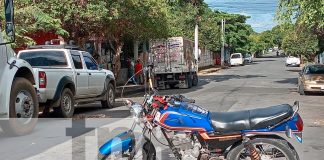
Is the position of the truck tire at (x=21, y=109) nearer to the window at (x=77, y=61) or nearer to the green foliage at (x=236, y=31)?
the window at (x=77, y=61)

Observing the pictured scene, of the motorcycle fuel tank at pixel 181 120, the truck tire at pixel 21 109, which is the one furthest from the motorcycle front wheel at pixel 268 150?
the truck tire at pixel 21 109

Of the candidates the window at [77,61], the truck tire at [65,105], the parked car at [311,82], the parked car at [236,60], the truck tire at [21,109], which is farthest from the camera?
the parked car at [236,60]

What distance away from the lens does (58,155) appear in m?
8.02

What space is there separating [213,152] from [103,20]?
14365 millimetres

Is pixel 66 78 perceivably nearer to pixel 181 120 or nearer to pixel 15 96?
pixel 15 96

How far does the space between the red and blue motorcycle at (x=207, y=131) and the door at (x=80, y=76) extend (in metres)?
8.28

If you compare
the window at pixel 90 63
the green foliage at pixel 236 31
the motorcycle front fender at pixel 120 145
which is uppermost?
the green foliage at pixel 236 31

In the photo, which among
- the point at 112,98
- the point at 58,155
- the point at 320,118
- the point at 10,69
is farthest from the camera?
the point at 112,98

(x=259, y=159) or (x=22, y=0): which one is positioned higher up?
(x=22, y=0)

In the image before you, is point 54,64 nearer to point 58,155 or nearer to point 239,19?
point 58,155

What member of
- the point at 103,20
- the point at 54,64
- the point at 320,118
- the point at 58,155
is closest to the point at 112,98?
the point at 54,64

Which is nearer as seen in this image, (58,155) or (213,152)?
(213,152)

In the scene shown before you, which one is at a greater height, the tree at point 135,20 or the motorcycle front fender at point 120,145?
the tree at point 135,20

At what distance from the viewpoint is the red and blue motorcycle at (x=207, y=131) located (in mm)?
5531
